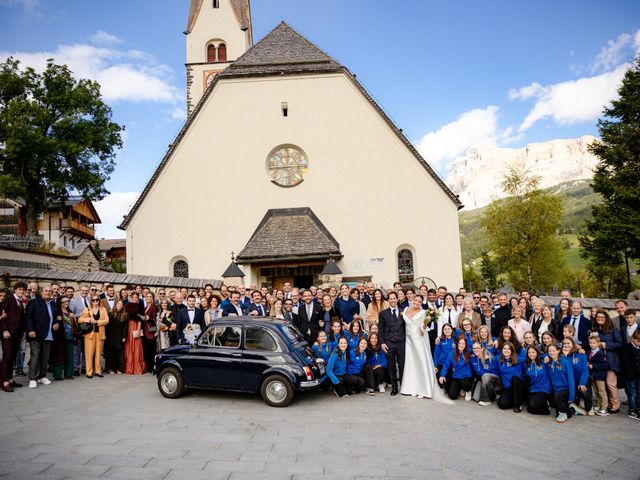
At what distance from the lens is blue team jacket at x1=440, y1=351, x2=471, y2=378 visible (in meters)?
9.30

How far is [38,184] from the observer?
115 feet

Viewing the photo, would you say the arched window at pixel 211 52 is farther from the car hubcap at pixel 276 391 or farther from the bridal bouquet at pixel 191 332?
the car hubcap at pixel 276 391

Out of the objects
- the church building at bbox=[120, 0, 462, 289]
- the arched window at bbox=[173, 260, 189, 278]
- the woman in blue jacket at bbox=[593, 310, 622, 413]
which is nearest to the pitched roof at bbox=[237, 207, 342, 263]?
the church building at bbox=[120, 0, 462, 289]

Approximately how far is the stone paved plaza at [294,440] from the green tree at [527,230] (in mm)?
27413

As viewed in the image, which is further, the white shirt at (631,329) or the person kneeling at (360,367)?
the person kneeling at (360,367)

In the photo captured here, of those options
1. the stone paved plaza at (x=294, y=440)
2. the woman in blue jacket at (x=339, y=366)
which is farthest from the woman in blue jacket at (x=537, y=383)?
the woman in blue jacket at (x=339, y=366)

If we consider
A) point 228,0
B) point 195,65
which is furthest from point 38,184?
point 228,0

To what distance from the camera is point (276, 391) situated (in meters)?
8.42

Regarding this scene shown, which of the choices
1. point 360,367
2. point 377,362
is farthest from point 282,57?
point 360,367

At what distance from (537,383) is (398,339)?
2.76 metres

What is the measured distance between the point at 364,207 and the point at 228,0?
23863 mm

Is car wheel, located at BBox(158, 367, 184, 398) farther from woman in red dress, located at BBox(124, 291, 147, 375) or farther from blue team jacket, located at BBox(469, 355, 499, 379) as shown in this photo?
blue team jacket, located at BBox(469, 355, 499, 379)

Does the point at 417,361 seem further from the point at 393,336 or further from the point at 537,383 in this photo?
the point at 537,383

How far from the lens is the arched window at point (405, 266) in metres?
21.1
